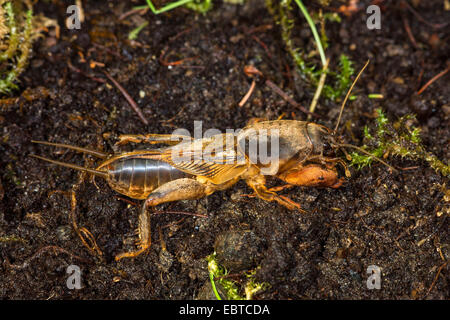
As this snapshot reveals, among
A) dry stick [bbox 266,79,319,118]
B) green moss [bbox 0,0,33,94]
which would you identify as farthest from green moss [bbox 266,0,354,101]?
green moss [bbox 0,0,33,94]

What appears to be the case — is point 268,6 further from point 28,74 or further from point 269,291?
point 269,291

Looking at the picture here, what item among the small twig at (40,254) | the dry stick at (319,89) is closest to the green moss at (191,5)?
the dry stick at (319,89)

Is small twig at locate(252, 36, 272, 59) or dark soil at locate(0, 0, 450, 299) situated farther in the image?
small twig at locate(252, 36, 272, 59)

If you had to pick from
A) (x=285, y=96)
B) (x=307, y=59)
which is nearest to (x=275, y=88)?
(x=285, y=96)

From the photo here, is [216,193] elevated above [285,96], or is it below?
below

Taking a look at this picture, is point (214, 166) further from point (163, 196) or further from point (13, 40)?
point (13, 40)

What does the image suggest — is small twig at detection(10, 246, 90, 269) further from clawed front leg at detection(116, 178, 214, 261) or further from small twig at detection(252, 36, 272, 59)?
small twig at detection(252, 36, 272, 59)
